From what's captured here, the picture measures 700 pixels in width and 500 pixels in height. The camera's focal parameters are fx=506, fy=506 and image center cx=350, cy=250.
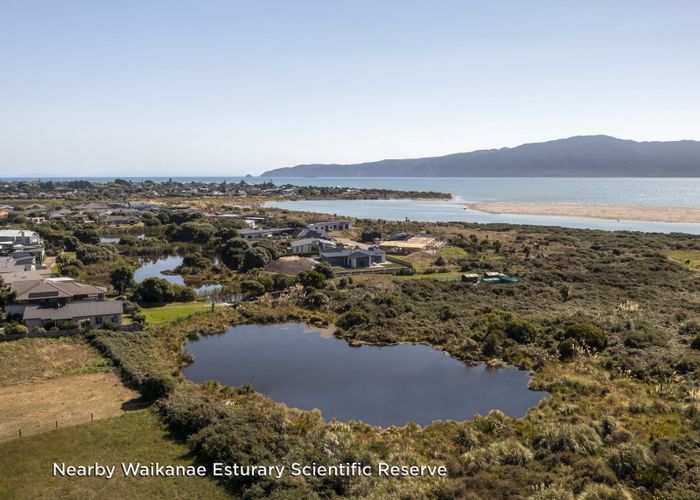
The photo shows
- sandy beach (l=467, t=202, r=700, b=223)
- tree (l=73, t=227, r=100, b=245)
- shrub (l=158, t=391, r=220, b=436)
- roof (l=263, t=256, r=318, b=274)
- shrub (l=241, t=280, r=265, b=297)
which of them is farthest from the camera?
sandy beach (l=467, t=202, r=700, b=223)

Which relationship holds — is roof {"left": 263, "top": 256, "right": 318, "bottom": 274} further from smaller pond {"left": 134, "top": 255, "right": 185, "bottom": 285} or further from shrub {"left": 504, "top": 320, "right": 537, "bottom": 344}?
shrub {"left": 504, "top": 320, "right": 537, "bottom": 344}

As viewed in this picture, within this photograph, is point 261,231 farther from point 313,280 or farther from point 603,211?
point 603,211

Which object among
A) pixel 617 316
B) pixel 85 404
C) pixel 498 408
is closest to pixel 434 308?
pixel 617 316

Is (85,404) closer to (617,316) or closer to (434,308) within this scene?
(434,308)

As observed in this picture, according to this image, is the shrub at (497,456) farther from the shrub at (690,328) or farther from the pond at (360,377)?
the shrub at (690,328)

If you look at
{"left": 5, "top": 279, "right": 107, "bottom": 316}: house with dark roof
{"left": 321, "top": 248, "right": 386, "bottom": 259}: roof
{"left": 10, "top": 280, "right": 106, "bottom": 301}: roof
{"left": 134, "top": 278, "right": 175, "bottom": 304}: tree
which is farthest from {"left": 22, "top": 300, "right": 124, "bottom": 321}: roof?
{"left": 321, "top": 248, "right": 386, "bottom": 259}: roof

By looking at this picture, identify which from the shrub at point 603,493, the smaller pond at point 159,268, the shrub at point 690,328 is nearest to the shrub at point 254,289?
the smaller pond at point 159,268
